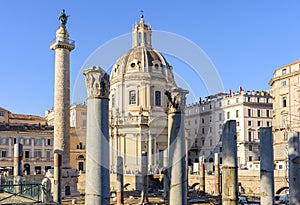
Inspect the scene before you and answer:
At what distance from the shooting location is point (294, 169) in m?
13.5

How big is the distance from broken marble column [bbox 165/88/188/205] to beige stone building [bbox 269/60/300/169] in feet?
96.8

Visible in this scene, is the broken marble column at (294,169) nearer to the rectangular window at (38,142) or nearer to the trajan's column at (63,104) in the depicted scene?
the trajan's column at (63,104)

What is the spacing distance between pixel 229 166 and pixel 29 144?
4748 cm

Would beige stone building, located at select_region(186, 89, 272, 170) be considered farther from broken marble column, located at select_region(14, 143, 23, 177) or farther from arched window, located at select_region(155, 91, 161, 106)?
broken marble column, located at select_region(14, 143, 23, 177)

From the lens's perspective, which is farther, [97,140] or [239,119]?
[239,119]

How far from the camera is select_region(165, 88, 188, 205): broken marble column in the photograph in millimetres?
10133

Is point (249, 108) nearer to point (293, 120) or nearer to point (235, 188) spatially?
point (293, 120)

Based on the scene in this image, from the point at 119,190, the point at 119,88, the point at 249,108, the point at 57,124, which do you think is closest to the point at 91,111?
the point at 119,190

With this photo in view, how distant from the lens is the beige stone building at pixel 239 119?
57375mm

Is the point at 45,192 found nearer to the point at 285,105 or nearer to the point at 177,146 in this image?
the point at 177,146

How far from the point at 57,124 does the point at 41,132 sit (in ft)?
87.5

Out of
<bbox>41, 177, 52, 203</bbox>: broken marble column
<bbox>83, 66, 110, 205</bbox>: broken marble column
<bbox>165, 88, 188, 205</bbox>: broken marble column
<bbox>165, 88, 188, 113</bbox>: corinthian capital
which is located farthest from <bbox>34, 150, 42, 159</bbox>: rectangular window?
<bbox>83, 66, 110, 205</bbox>: broken marble column

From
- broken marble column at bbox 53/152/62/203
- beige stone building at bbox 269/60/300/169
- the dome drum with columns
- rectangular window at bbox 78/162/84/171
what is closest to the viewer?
broken marble column at bbox 53/152/62/203

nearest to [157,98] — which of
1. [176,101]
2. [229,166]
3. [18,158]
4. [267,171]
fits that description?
[18,158]
